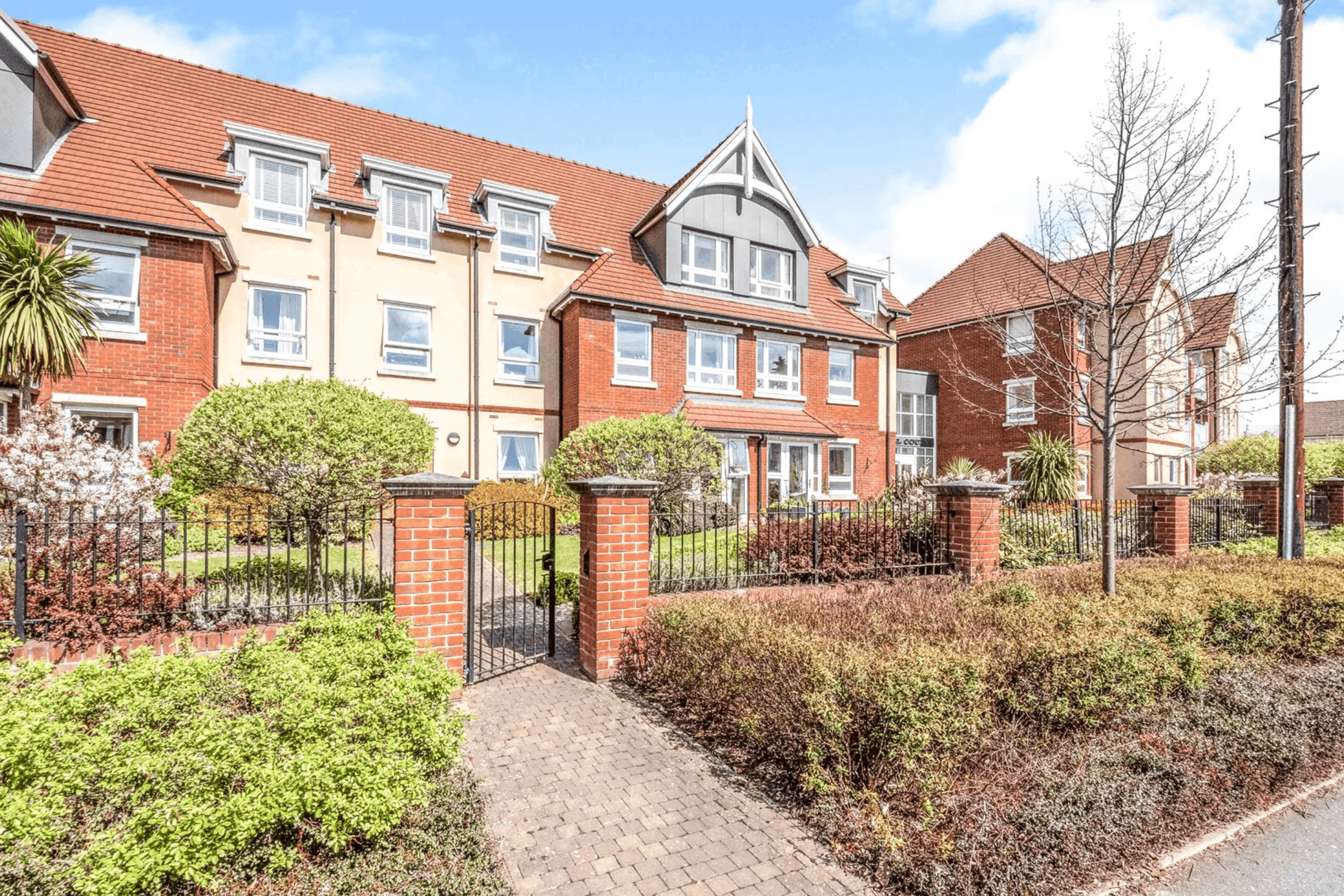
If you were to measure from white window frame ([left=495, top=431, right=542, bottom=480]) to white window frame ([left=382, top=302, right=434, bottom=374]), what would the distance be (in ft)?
8.79

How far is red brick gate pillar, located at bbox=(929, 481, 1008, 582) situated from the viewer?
8.16 meters

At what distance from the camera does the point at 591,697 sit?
579 centimetres

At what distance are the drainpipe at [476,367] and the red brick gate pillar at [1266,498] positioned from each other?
18.5 m

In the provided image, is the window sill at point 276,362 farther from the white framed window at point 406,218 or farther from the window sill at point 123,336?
the white framed window at point 406,218

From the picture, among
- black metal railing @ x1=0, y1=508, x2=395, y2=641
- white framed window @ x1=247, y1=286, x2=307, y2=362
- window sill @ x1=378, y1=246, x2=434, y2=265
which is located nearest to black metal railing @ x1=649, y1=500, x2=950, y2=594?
black metal railing @ x1=0, y1=508, x2=395, y2=641

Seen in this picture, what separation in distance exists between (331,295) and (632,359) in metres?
7.98

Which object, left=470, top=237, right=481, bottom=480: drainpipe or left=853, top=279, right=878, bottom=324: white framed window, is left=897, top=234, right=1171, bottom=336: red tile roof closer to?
left=853, top=279, right=878, bottom=324: white framed window

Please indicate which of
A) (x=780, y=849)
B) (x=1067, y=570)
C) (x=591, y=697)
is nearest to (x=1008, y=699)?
(x=780, y=849)

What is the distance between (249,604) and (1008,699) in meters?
6.66

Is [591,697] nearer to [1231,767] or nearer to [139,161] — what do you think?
[1231,767]

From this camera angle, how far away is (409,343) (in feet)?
56.9

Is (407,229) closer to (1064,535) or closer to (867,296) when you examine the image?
(867,296)

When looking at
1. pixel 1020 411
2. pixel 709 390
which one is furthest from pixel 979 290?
pixel 709 390

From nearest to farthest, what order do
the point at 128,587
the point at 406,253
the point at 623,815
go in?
the point at 623,815, the point at 128,587, the point at 406,253
